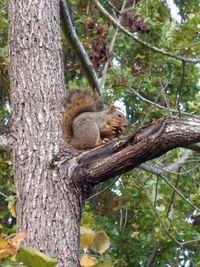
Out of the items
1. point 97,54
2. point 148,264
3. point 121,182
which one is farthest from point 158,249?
point 97,54

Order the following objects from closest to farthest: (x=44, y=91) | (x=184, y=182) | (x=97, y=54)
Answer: (x=44, y=91)
(x=97, y=54)
(x=184, y=182)

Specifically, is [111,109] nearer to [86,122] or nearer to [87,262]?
[86,122]

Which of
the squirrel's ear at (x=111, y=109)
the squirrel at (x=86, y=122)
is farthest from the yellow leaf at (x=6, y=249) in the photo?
the squirrel's ear at (x=111, y=109)

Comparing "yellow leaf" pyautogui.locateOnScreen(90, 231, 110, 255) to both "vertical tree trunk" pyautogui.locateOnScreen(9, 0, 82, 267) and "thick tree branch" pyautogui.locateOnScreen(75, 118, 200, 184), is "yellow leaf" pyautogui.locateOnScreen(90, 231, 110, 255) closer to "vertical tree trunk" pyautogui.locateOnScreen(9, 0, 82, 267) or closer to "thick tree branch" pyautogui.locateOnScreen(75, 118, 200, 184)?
"vertical tree trunk" pyautogui.locateOnScreen(9, 0, 82, 267)

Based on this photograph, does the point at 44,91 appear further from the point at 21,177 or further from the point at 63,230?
the point at 63,230

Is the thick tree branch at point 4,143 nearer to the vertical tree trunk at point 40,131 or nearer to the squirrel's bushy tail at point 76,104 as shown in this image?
the vertical tree trunk at point 40,131

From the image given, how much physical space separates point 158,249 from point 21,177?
4.74 meters

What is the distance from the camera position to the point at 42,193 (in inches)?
95.1

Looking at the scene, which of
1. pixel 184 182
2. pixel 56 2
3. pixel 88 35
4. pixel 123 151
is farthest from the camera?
pixel 88 35

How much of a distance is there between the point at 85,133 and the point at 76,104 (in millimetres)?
171

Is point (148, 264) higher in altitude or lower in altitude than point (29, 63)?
lower

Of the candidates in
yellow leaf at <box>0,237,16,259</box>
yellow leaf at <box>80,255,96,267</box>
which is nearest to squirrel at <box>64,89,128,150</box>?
yellow leaf at <box>80,255,96,267</box>

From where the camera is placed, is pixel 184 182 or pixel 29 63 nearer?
pixel 29 63

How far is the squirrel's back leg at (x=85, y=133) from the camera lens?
3.20 m
